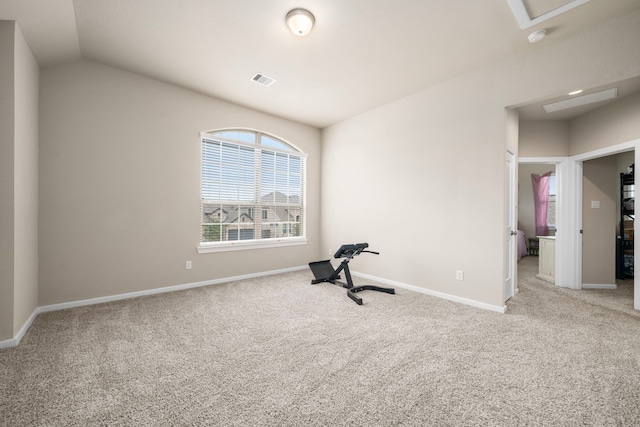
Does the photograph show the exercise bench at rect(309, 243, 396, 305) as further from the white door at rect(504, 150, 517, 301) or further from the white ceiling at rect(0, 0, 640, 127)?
the white ceiling at rect(0, 0, 640, 127)

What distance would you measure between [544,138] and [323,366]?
4.74 m

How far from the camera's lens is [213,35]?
2578mm

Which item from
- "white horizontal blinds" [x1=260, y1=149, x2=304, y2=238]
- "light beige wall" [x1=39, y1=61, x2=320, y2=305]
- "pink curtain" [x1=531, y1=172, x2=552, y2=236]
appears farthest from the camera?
"pink curtain" [x1=531, y1=172, x2=552, y2=236]

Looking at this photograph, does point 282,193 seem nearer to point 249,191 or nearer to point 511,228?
point 249,191

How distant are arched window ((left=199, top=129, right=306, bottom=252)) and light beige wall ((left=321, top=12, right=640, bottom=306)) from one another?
1127 millimetres

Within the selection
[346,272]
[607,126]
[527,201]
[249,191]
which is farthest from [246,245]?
[527,201]

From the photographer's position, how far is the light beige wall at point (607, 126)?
3.23 m

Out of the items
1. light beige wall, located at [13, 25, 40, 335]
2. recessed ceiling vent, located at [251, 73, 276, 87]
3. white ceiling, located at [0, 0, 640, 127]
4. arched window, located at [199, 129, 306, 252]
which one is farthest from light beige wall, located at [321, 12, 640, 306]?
light beige wall, located at [13, 25, 40, 335]

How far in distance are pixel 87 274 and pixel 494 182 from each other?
480 centimetres

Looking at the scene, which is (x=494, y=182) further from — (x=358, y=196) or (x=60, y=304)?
(x=60, y=304)

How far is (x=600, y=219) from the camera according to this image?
400 cm

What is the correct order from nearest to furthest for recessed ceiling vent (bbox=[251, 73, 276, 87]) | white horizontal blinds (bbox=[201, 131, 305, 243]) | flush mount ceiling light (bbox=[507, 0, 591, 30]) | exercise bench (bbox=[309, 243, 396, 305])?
1. flush mount ceiling light (bbox=[507, 0, 591, 30])
2. recessed ceiling vent (bbox=[251, 73, 276, 87])
3. exercise bench (bbox=[309, 243, 396, 305])
4. white horizontal blinds (bbox=[201, 131, 305, 243])

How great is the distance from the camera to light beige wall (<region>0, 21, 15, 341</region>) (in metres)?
2.11

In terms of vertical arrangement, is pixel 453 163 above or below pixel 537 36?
below
